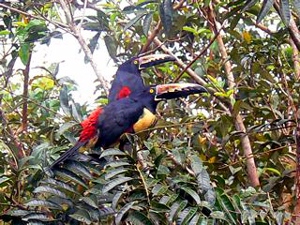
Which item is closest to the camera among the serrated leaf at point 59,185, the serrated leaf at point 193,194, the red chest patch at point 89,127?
the serrated leaf at point 193,194

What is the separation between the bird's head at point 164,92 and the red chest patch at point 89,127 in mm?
320

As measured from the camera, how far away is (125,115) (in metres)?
3.01

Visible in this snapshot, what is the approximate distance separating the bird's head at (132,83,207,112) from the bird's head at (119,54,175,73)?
0.52 ft


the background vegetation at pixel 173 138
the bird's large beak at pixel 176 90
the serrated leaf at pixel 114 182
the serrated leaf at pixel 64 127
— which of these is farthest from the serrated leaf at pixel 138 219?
the bird's large beak at pixel 176 90

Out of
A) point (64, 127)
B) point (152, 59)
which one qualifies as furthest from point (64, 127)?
point (152, 59)

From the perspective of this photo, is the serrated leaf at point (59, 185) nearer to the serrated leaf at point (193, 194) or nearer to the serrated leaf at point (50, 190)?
the serrated leaf at point (50, 190)

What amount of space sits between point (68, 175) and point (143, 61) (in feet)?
5.18

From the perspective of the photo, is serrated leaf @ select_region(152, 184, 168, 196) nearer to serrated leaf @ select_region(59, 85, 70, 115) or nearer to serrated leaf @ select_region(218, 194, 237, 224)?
serrated leaf @ select_region(218, 194, 237, 224)

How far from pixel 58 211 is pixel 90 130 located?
89cm

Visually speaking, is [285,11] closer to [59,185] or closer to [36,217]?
[59,185]

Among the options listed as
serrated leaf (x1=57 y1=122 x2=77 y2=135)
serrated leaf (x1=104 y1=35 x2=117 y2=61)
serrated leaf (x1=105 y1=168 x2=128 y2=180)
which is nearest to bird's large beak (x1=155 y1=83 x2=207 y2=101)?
serrated leaf (x1=104 y1=35 x2=117 y2=61)

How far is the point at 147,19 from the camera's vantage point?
2592 mm

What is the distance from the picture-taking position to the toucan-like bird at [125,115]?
2.85 m

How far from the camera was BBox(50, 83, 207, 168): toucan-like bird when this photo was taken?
9.34ft
